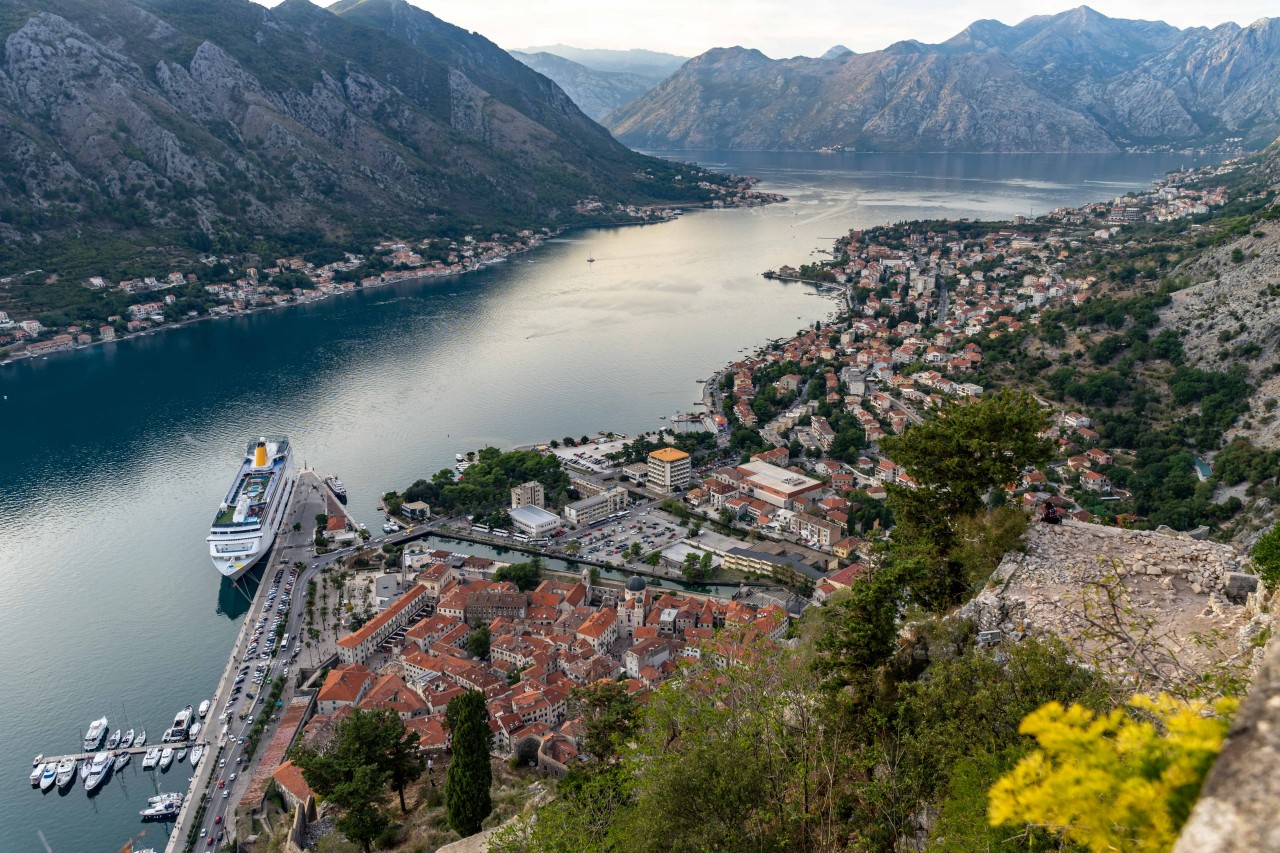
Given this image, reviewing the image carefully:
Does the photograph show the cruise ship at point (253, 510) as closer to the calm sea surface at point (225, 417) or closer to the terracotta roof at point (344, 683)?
the calm sea surface at point (225, 417)

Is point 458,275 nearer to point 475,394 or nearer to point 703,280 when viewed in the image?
point 703,280

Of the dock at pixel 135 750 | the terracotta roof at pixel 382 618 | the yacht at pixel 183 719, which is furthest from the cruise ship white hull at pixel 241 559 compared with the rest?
the dock at pixel 135 750

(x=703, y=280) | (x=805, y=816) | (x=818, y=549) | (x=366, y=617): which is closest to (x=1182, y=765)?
(x=805, y=816)

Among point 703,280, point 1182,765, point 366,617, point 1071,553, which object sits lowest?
point 366,617

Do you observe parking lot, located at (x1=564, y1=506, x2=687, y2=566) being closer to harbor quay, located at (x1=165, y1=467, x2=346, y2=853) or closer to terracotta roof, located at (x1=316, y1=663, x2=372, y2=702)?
harbor quay, located at (x1=165, y1=467, x2=346, y2=853)

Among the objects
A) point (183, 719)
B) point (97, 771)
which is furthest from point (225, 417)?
point (97, 771)

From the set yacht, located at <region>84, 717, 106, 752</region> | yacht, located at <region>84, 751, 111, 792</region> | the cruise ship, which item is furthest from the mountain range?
yacht, located at <region>84, 751, 111, 792</region>
